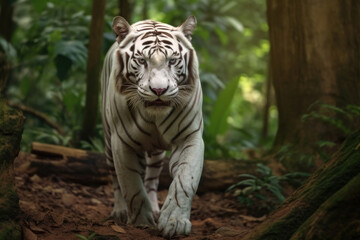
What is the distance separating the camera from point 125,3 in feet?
20.7

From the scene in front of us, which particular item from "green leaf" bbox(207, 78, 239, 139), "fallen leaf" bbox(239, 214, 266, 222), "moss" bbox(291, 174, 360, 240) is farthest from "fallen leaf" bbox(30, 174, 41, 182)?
"moss" bbox(291, 174, 360, 240)

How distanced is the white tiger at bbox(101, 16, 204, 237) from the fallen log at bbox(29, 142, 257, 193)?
138 centimetres

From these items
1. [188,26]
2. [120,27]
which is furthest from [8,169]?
[188,26]

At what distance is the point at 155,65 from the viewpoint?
10.7 ft

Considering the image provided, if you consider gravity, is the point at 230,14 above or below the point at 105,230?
above

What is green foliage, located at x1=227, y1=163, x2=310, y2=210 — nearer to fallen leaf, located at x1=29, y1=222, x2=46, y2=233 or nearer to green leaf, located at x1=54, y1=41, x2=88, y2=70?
fallen leaf, located at x1=29, y1=222, x2=46, y2=233

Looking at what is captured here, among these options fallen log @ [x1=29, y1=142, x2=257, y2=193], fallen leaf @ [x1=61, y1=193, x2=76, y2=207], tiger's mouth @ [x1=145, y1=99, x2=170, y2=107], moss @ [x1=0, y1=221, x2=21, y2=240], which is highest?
tiger's mouth @ [x1=145, y1=99, x2=170, y2=107]

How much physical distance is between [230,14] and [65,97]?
5.90m

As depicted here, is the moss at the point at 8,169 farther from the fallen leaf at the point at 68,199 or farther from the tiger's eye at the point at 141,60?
the fallen leaf at the point at 68,199

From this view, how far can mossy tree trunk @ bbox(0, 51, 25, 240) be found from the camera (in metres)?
2.43

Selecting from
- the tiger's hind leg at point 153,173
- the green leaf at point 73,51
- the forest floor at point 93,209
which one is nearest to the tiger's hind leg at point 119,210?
the forest floor at point 93,209

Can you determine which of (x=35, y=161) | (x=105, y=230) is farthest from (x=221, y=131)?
(x=105, y=230)

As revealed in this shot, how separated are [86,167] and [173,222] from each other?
233cm

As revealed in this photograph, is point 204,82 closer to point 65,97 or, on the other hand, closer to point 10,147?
point 65,97
